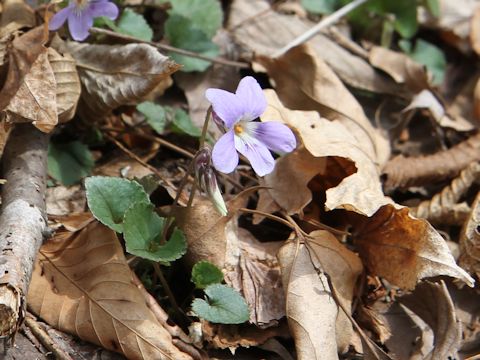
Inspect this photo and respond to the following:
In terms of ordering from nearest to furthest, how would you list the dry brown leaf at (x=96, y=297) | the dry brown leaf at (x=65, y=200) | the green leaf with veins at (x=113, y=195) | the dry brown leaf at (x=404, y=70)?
the dry brown leaf at (x=96, y=297), the green leaf with veins at (x=113, y=195), the dry brown leaf at (x=65, y=200), the dry brown leaf at (x=404, y=70)

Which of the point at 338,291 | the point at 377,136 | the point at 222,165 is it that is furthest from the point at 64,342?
the point at 377,136

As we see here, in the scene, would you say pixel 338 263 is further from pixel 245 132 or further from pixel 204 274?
pixel 245 132

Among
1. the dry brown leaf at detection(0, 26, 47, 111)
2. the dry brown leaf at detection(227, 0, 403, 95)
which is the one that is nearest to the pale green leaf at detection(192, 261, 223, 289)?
the dry brown leaf at detection(0, 26, 47, 111)

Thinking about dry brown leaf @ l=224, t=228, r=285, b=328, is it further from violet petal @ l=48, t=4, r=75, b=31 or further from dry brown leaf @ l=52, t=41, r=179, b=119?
violet petal @ l=48, t=4, r=75, b=31

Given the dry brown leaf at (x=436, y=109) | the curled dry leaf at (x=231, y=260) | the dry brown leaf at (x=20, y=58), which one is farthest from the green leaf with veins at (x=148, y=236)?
the dry brown leaf at (x=436, y=109)

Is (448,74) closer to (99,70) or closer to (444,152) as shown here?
(444,152)

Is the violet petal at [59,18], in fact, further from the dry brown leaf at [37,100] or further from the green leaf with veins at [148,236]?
the green leaf with veins at [148,236]
